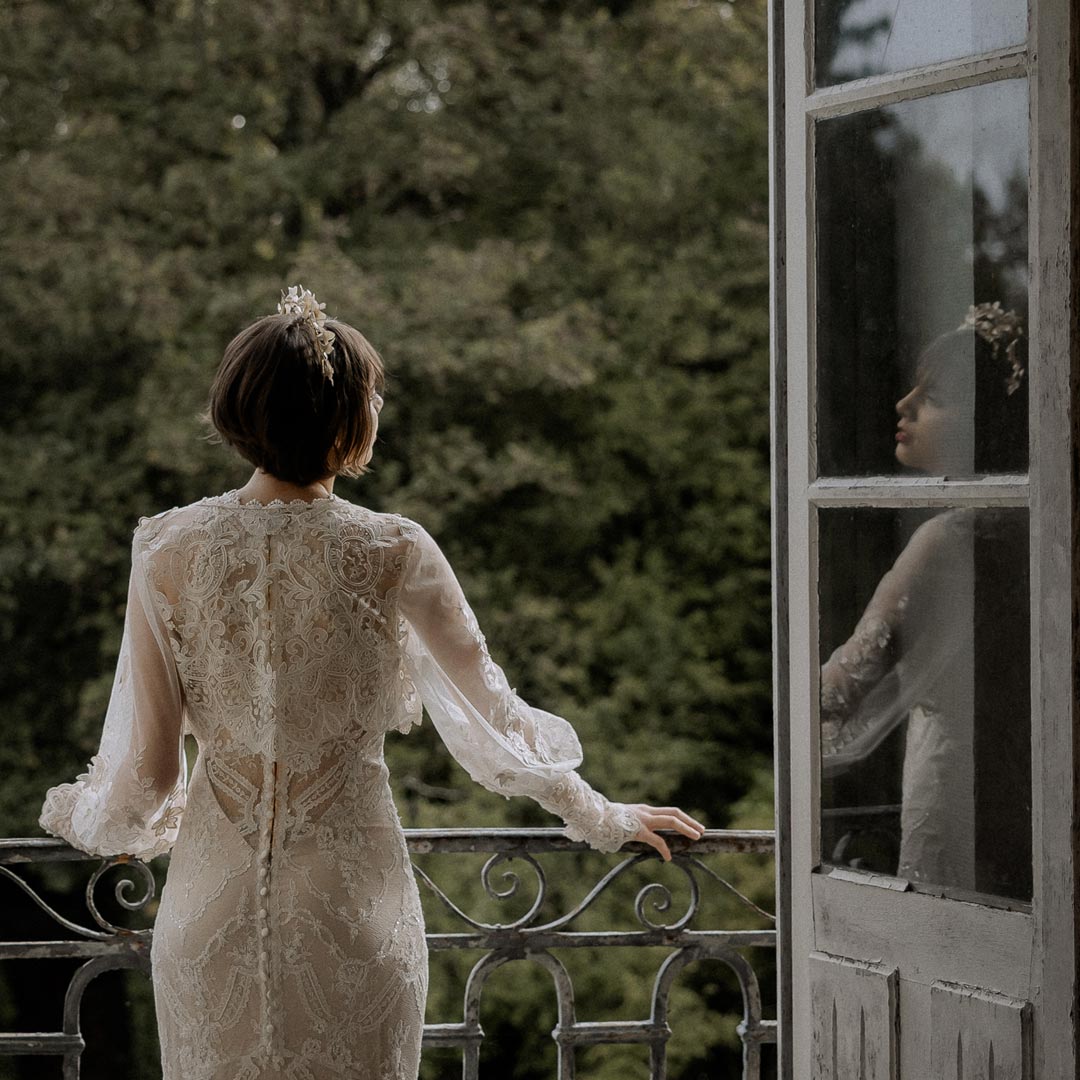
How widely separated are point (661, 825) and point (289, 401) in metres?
0.84

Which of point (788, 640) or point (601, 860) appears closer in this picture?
point (788, 640)

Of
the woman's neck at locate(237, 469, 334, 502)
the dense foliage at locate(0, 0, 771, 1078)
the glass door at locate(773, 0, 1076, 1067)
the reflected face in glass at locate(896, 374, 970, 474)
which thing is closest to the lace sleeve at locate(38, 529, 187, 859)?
the woman's neck at locate(237, 469, 334, 502)

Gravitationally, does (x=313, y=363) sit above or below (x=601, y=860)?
above

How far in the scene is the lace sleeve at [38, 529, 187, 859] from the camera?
1619 mm

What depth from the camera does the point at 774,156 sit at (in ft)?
6.02

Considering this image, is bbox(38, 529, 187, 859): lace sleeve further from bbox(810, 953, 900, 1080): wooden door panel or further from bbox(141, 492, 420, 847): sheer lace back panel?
bbox(810, 953, 900, 1080): wooden door panel

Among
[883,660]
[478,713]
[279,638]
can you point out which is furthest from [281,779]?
[883,660]

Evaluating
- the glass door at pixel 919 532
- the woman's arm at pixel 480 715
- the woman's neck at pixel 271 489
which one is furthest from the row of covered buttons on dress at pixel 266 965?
the glass door at pixel 919 532

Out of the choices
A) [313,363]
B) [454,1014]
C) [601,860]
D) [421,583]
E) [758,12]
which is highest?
[758,12]

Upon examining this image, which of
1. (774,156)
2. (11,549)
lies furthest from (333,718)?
(11,549)

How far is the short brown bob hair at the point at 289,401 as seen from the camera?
5.16ft

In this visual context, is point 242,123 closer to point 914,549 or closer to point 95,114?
point 95,114

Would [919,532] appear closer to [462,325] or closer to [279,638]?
[279,638]

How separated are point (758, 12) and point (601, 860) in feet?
12.7
